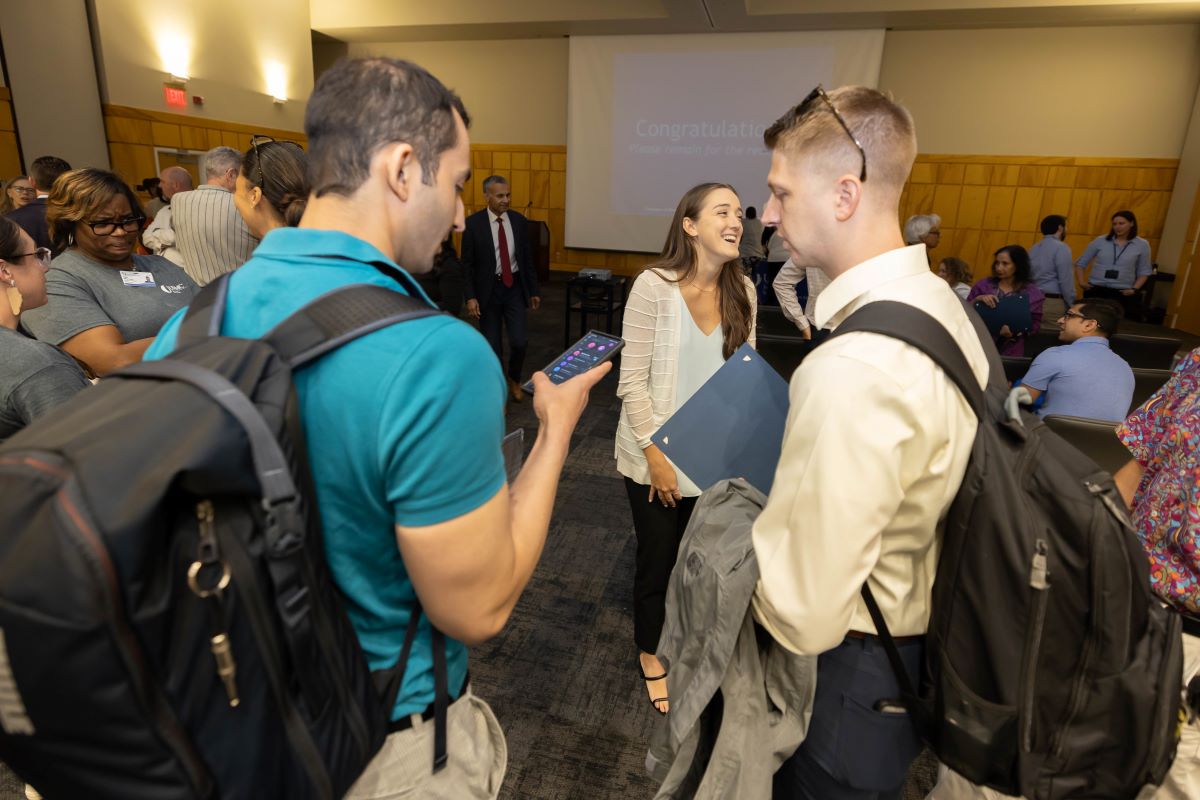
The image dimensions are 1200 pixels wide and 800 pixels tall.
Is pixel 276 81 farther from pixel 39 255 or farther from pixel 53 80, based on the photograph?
pixel 39 255

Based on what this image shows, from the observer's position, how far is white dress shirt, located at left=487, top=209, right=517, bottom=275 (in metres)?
4.88

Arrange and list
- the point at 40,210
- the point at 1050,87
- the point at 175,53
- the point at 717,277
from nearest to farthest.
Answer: the point at 717,277
the point at 40,210
the point at 175,53
the point at 1050,87

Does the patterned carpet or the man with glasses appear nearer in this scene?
the patterned carpet

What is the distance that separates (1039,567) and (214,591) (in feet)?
3.01

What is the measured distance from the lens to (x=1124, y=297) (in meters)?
7.92

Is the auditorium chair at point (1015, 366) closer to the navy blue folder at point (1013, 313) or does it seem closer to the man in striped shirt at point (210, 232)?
the navy blue folder at point (1013, 313)

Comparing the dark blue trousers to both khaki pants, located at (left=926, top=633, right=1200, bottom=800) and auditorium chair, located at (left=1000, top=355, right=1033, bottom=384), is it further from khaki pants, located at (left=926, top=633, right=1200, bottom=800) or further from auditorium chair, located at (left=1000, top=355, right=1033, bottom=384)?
auditorium chair, located at (left=1000, top=355, right=1033, bottom=384)

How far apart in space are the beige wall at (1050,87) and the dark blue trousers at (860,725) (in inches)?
397

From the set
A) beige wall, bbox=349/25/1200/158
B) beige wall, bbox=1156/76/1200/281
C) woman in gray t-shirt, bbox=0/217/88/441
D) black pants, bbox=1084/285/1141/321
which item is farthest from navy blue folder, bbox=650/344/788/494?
beige wall, bbox=1156/76/1200/281

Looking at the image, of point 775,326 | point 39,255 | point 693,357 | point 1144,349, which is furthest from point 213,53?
point 1144,349

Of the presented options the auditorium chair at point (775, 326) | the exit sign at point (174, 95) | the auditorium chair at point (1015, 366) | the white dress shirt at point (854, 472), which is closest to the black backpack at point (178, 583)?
the white dress shirt at point (854, 472)

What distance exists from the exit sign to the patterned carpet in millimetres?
7487

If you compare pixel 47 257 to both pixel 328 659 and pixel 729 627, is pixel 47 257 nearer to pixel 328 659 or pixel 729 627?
pixel 328 659

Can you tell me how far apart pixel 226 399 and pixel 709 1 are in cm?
888
